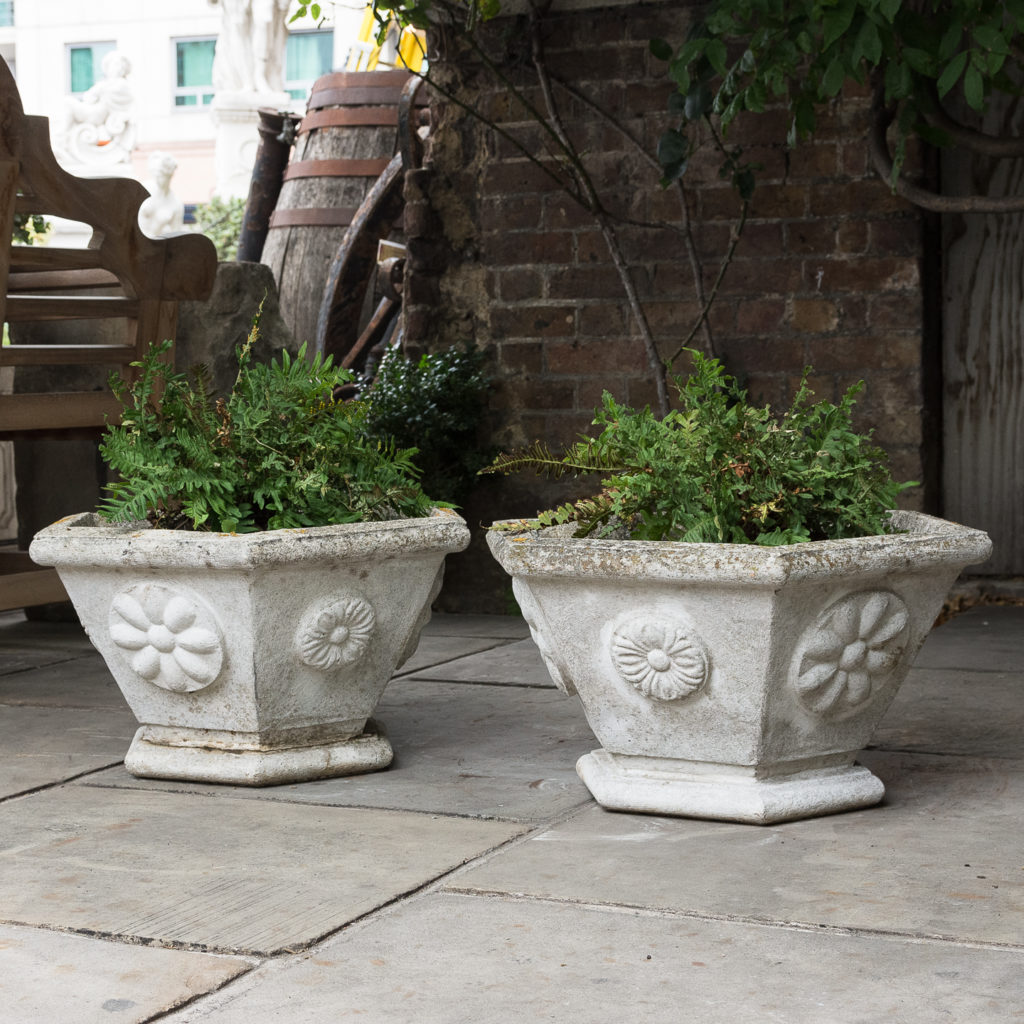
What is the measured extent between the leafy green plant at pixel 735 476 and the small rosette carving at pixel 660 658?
0.57 feet

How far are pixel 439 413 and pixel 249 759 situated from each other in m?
1.91

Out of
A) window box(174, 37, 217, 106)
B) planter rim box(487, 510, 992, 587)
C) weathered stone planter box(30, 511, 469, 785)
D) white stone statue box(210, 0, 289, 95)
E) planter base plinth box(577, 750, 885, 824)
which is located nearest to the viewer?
planter rim box(487, 510, 992, 587)

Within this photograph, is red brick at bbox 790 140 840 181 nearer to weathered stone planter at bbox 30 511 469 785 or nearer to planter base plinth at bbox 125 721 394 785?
weathered stone planter at bbox 30 511 469 785

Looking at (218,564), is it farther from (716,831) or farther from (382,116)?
(382,116)

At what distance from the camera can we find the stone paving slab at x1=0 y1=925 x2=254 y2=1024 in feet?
5.32

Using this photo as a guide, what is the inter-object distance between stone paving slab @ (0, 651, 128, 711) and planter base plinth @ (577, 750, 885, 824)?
1.36m

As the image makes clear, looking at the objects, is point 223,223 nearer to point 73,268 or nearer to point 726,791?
point 73,268

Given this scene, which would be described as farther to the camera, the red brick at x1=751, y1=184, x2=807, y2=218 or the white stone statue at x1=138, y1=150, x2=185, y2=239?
the white stone statue at x1=138, y1=150, x2=185, y2=239

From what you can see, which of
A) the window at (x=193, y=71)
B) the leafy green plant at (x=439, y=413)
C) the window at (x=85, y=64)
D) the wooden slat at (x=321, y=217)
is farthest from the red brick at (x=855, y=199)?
the window at (x=85, y=64)

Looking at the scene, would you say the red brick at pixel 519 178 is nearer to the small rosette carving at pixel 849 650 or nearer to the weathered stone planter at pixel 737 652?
the weathered stone planter at pixel 737 652

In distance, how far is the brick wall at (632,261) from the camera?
4043 millimetres

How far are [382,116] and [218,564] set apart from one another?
14.7 feet

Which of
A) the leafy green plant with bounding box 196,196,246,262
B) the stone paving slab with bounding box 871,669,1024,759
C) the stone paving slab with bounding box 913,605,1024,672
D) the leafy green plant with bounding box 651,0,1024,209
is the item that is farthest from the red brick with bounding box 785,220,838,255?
the leafy green plant with bounding box 196,196,246,262

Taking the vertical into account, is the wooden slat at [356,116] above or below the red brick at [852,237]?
above
